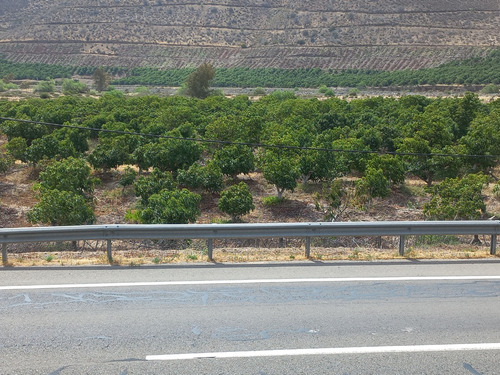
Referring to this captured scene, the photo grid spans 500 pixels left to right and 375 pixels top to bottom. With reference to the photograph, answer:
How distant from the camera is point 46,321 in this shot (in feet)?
23.8

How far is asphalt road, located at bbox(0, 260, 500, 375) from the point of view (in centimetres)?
621

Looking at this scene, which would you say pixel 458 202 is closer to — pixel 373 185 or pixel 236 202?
pixel 373 185

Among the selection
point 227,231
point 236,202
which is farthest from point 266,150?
point 227,231

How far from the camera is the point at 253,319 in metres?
7.39

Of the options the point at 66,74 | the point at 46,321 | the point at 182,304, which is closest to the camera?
the point at 46,321

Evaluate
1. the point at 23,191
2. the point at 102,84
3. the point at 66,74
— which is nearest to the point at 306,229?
the point at 23,191

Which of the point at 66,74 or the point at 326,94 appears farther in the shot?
the point at 66,74

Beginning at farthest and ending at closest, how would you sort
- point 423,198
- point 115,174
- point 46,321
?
point 115,174 < point 423,198 < point 46,321

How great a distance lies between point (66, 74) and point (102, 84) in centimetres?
2047

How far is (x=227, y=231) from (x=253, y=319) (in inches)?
112

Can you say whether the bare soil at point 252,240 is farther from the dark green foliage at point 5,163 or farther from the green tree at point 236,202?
the green tree at point 236,202

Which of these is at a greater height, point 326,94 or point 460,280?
point 326,94

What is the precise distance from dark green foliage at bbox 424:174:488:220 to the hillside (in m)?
80.2

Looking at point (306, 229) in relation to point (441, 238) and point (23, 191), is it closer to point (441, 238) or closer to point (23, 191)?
point (441, 238)
